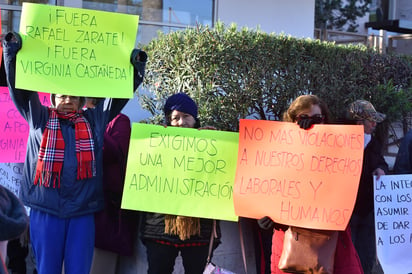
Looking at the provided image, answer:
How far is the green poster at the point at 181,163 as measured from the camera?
3504 millimetres

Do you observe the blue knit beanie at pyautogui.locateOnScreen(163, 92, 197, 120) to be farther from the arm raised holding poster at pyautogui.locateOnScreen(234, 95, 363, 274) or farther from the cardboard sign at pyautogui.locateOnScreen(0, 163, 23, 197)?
the cardboard sign at pyautogui.locateOnScreen(0, 163, 23, 197)

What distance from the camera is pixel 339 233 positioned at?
323cm

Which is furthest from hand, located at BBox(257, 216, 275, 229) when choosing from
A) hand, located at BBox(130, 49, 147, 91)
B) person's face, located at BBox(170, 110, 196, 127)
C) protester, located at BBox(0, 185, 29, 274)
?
protester, located at BBox(0, 185, 29, 274)

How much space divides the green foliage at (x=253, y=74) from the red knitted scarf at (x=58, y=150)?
148 cm

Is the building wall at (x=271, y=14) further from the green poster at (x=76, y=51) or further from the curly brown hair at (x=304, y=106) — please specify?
the curly brown hair at (x=304, y=106)

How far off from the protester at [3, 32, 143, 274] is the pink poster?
0.68 m

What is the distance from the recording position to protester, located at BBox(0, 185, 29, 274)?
185cm

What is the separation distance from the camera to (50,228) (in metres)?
3.39

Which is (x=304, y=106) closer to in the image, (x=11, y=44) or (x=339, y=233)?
(x=339, y=233)

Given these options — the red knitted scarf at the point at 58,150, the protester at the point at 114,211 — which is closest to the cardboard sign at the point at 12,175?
the protester at the point at 114,211

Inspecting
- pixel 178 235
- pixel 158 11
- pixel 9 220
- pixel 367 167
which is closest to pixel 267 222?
pixel 178 235

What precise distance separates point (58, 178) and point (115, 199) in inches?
25.1

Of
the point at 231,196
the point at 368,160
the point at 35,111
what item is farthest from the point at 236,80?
the point at 35,111

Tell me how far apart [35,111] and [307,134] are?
161cm
